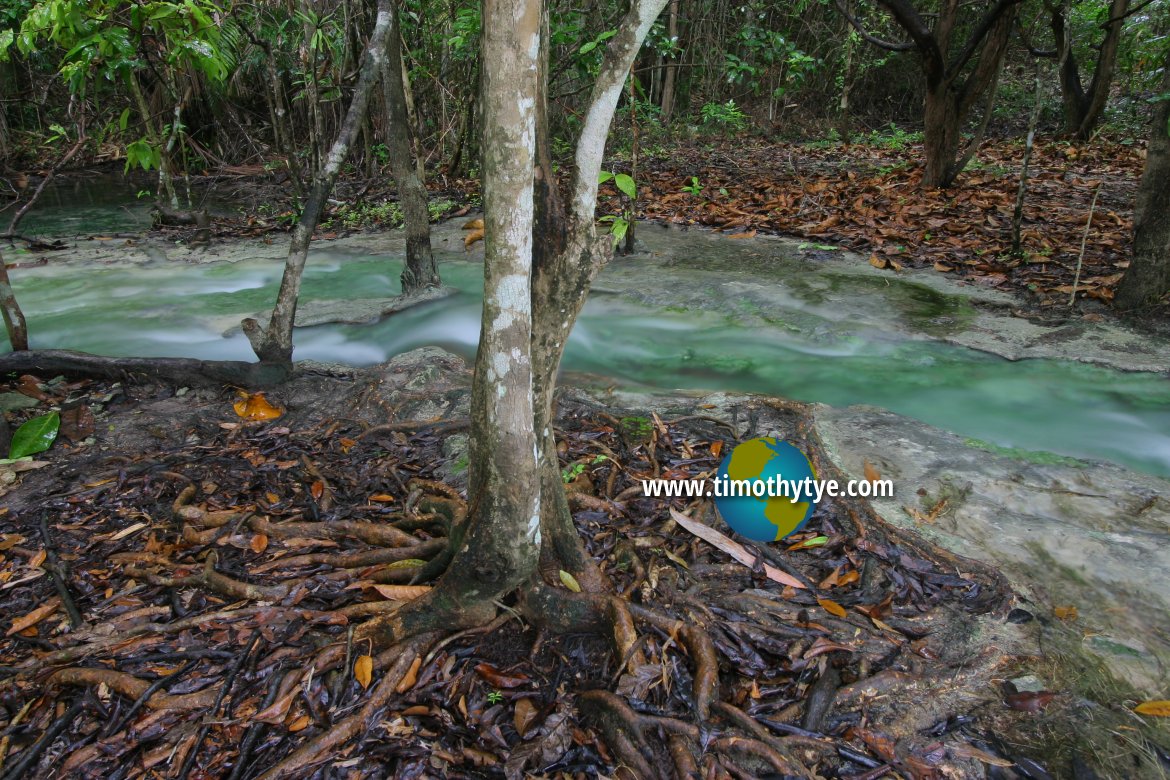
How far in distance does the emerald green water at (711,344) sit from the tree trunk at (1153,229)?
3.25 ft

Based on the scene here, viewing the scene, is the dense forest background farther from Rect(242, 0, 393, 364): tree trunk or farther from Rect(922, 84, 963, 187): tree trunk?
Rect(242, 0, 393, 364): tree trunk

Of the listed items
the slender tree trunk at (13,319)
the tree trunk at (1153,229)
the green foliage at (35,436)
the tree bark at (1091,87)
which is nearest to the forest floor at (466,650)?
the green foliage at (35,436)

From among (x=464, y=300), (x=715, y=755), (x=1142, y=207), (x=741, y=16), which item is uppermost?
(x=741, y=16)

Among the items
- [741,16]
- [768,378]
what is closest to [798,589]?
[768,378]

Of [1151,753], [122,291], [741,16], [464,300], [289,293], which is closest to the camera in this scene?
[1151,753]

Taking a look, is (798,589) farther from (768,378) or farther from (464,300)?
Answer: (464,300)

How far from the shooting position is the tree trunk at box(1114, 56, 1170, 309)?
5.22 meters

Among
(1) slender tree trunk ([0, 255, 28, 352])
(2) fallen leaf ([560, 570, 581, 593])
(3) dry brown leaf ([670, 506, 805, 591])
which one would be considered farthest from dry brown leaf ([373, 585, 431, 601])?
(1) slender tree trunk ([0, 255, 28, 352])

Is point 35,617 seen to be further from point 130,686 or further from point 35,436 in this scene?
point 35,436

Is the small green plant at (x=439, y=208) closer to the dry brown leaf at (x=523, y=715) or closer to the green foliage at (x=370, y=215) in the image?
the green foliage at (x=370, y=215)

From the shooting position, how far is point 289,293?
15.4 ft

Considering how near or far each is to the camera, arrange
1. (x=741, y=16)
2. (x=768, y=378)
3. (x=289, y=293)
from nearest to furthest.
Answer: (x=289, y=293)
(x=768, y=378)
(x=741, y=16)

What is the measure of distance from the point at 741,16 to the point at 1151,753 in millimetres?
15018

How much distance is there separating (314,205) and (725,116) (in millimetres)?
8987
